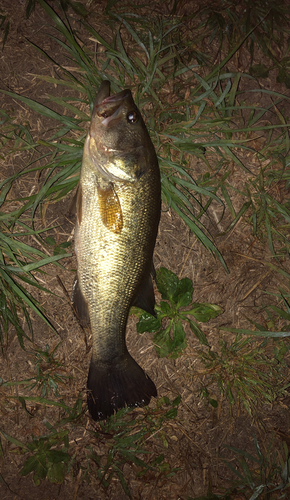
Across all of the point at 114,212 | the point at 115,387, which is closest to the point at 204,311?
the point at 115,387

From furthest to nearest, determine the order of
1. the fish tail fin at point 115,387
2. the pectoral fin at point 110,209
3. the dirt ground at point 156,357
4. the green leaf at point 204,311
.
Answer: the green leaf at point 204,311 → the dirt ground at point 156,357 → the fish tail fin at point 115,387 → the pectoral fin at point 110,209

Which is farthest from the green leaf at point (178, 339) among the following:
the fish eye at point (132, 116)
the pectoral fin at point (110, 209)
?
the fish eye at point (132, 116)

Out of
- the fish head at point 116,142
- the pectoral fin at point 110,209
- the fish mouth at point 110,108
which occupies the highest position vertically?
the fish mouth at point 110,108

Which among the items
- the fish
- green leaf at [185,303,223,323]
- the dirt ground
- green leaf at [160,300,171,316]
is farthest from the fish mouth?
green leaf at [185,303,223,323]

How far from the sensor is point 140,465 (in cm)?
289

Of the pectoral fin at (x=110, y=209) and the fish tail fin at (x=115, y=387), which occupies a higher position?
the pectoral fin at (x=110, y=209)

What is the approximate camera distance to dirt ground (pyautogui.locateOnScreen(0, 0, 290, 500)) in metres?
2.80

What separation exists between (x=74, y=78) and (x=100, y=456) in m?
3.54

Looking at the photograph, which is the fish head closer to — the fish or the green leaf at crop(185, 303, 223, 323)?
the fish

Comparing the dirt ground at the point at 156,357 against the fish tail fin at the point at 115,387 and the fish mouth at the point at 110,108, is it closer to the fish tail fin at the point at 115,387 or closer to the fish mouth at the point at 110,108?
the fish tail fin at the point at 115,387

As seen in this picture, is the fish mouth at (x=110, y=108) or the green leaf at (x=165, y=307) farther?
the green leaf at (x=165, y=307)

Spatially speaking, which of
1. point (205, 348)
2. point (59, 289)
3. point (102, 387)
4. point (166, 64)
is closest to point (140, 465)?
point (102, 387)

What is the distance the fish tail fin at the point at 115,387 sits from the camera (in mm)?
2549

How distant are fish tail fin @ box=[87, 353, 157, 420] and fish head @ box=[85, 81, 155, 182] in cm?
152
